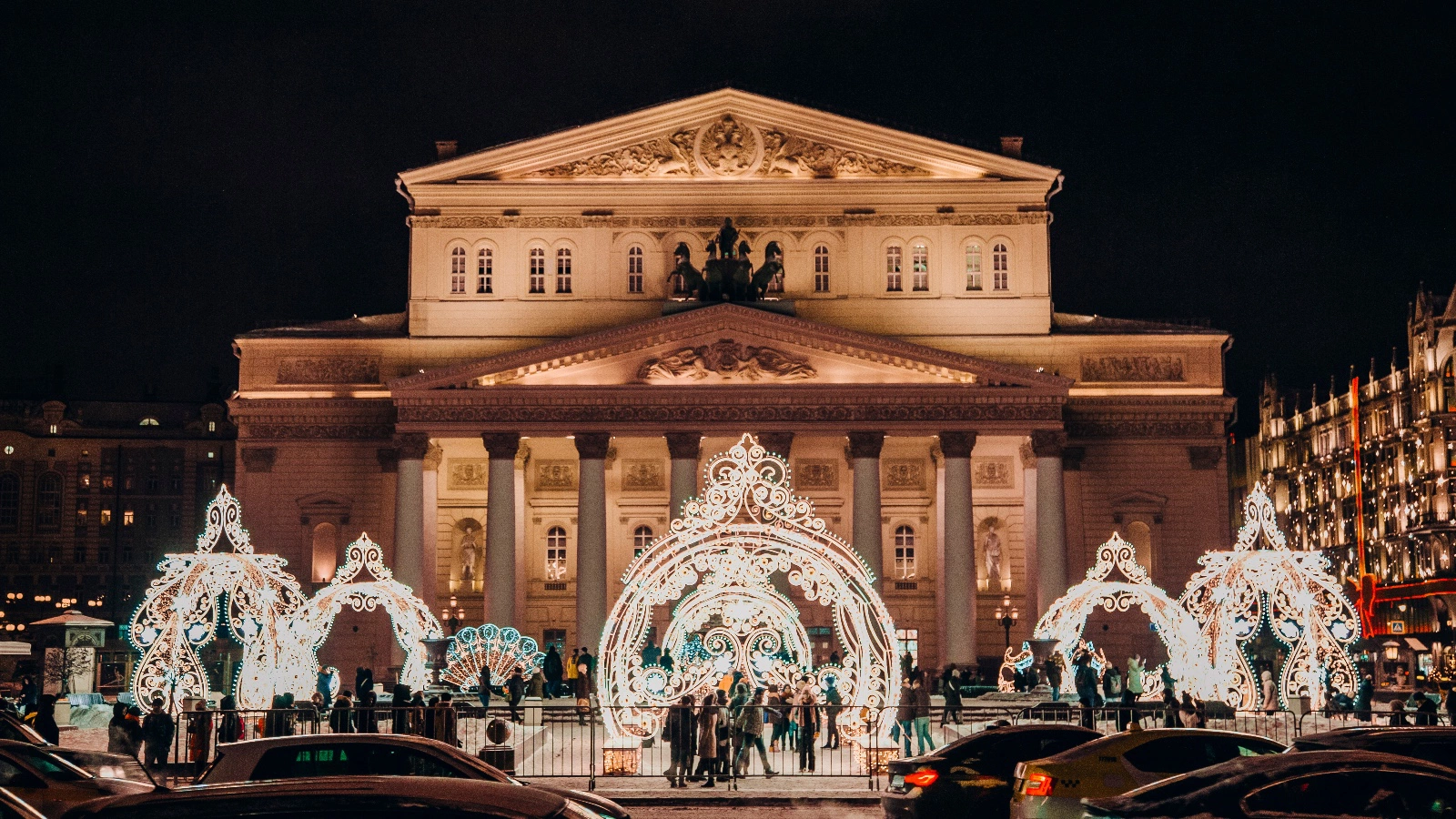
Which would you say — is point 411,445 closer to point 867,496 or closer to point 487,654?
point 487,654

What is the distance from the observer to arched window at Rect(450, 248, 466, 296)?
190ft

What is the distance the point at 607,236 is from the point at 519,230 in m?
3.04

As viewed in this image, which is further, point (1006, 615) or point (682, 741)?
point (1006, 615)

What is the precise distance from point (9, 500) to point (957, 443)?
82.8 m

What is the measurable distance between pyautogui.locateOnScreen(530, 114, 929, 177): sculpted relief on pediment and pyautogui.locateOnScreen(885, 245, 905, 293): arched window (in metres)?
2.80

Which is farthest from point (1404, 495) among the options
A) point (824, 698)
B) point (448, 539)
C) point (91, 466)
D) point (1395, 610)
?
point (91, 466)

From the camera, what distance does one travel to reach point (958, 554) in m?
51.5

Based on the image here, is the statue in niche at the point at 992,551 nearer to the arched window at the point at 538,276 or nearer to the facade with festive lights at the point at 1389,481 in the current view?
the arched window at the point at 538,276

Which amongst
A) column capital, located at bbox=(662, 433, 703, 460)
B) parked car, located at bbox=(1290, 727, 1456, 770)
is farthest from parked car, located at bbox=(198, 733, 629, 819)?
column capital, located at bbox=(662, 433, 703, 460)

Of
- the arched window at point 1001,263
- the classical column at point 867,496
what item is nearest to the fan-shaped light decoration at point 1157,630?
the classical column at point 867,496

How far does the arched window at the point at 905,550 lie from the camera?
192 ft

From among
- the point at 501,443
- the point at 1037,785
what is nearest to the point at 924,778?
the point at 1037,785

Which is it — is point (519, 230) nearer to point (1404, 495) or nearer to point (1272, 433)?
point (1404, 495)

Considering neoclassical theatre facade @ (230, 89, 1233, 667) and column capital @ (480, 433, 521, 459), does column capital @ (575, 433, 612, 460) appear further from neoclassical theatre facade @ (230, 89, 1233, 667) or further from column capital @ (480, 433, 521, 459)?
column capital @ (480, 433, 521, 459)
